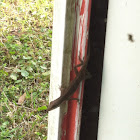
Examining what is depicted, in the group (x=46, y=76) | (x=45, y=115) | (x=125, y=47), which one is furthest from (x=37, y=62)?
(x=125, y=47)

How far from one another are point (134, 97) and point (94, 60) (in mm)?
311

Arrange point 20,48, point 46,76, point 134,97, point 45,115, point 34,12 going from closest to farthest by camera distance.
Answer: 1. point 134,97
2. point 45,115
3. point 46,76
4. point 20,48
5. point 34,12

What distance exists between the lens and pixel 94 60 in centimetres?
121

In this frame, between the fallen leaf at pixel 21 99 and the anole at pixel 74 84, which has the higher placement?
the anole at pixel 74 84

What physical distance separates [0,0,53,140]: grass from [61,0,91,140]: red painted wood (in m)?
1.00

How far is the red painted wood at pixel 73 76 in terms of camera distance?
109 cm

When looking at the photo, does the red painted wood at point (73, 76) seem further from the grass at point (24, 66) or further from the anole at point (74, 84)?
the grass at point (24, 66)

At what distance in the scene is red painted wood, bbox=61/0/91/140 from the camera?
1089 millimetres

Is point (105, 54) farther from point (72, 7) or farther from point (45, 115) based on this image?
point (45, 115)

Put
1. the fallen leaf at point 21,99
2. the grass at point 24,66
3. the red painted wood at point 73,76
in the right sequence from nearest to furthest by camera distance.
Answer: the red painted wood at point 73,76 < the grass at point 24,66 < the fallen leaf at point 21,99

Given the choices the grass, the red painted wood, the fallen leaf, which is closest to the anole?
the red painted wood

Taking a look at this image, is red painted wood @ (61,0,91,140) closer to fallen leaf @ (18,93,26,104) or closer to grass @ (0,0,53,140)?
grass @ (0,0,53,140)

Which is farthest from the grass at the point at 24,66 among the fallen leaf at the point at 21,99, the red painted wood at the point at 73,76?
the red painted wood at the point at 73,76

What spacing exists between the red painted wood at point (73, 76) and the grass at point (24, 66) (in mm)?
996
